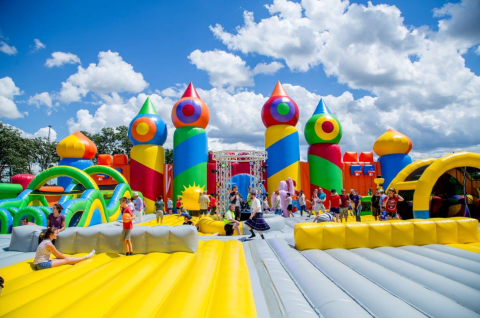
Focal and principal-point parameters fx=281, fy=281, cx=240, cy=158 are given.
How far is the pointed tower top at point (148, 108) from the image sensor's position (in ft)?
42.8

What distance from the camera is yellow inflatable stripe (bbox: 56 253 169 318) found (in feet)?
7.36

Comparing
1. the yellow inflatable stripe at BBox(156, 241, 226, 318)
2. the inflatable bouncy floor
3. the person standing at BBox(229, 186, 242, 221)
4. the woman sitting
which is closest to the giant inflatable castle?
the person standing at BBox(229, 186, 242, 221)

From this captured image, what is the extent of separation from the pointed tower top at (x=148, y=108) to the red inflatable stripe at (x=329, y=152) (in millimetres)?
7683

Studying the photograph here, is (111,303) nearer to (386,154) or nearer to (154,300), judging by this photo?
(154,300)

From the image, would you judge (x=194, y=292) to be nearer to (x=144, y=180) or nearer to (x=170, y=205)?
(x=170, y=205)

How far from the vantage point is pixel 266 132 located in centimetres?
1264

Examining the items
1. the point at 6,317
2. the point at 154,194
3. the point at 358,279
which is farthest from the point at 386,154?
the point at 6,317

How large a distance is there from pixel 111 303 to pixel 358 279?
7.87 ft

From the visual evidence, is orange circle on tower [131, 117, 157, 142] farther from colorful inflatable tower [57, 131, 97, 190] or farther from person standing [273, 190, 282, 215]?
person standing [273, 190, 282, 215]

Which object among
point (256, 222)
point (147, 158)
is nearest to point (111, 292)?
point (256, 222)

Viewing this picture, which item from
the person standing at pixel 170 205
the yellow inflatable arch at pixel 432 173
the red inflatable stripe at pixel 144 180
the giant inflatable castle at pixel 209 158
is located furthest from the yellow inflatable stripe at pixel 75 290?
the red inflatable stripe at pixel 144 180

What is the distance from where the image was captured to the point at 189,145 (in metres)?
12.2

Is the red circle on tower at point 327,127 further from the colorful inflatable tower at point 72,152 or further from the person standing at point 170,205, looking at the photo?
the colorful inflatable tower at point 72,152

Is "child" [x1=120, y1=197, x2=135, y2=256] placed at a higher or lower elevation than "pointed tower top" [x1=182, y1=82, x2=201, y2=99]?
lower
